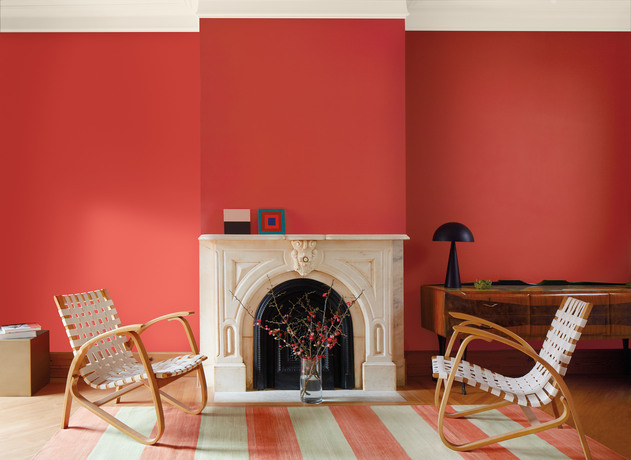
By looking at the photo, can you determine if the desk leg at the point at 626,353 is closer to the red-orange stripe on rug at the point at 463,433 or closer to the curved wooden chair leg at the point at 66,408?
the red-orange stripe on rug at the point at 463,433

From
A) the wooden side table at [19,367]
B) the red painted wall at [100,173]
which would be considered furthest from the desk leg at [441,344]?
the wooden side table at [19,367]

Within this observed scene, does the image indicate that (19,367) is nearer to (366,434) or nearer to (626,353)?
(366,434)

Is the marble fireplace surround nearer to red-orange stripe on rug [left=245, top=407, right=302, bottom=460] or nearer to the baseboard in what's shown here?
the baseboard

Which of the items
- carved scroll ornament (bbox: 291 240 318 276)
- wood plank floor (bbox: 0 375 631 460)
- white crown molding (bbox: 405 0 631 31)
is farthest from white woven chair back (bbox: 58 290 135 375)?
white crown molding (bbox: 405 0 631 31)

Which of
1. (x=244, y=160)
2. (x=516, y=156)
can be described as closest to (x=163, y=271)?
(x=244, y=160)

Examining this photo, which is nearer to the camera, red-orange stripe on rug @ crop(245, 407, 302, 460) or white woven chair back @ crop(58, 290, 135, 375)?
red-orange stripe on rug @ crop(245, 407, 302, 460)

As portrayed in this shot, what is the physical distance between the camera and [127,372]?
3.40m

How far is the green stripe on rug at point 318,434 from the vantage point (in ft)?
9.42

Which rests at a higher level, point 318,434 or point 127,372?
point 127,372

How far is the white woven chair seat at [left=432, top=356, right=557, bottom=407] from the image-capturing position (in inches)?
113

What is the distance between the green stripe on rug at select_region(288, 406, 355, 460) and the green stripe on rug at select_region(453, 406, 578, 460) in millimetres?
873

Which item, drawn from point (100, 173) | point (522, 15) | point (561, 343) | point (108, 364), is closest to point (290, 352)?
point (108, 364)

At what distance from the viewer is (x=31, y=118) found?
4.70 metres

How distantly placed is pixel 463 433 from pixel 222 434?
1435 mm
